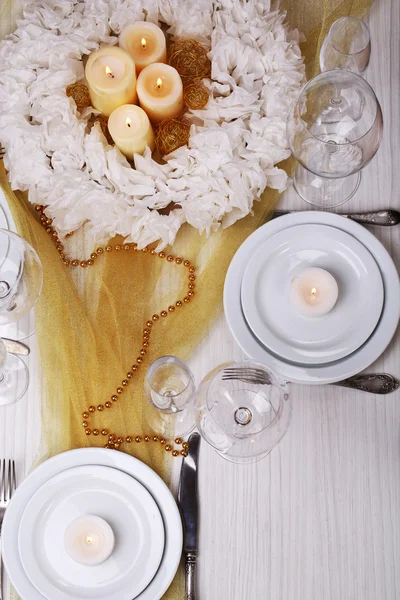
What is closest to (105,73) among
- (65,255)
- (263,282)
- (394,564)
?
(65,255)

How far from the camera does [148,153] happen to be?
0.88m

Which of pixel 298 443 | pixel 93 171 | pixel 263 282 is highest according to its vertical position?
pixel 93 171

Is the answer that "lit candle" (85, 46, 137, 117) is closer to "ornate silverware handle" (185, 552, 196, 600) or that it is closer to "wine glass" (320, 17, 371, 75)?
"wine glass" (320, 17, 371, 75)

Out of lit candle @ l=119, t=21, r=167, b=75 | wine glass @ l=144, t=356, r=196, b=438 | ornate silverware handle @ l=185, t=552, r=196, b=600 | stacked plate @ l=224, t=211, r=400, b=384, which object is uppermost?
lit candle @ l=119, t=21, r=167, b=75

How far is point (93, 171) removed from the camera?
0.87 meters

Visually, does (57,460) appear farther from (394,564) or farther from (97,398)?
(394,564)

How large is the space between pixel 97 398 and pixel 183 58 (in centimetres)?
54

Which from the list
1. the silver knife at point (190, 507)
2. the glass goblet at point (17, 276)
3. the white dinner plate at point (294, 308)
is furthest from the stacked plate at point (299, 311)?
the glass goblet at point (17, 276)

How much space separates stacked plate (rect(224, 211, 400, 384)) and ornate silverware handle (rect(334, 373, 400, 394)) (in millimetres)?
30

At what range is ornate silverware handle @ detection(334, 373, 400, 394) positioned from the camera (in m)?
0.84

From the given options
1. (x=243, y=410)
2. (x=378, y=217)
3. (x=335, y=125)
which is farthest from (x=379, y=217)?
(x=243, y=410)

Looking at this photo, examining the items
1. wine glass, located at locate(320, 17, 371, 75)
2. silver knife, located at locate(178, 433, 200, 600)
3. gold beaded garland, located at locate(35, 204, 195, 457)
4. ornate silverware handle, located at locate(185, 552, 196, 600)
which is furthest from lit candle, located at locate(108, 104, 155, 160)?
ornate silverware handle, located at locate(185, 552, 196, 600)

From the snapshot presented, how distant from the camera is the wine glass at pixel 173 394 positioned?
83cm

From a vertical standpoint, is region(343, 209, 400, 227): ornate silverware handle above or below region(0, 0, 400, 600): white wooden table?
above
